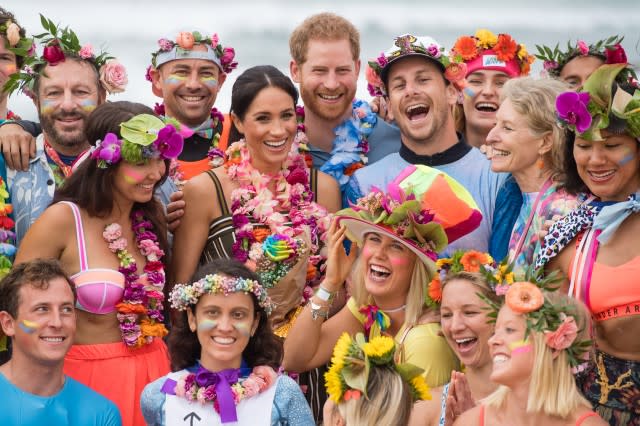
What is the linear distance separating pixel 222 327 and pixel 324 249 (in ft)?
4.26

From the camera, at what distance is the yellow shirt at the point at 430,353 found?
5660 millimetres

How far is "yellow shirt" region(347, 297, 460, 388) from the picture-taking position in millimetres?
5660

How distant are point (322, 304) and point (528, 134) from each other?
4.93 ft

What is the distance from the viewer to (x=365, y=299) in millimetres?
6145

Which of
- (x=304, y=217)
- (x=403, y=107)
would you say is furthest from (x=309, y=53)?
(x=304, y=217)

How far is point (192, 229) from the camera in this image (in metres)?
6.63

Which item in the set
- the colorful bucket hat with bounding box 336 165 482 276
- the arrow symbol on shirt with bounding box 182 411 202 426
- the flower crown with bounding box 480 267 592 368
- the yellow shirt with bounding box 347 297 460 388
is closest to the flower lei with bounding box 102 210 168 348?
the arrow symbol on shirt with bounding box 182 411 202 426

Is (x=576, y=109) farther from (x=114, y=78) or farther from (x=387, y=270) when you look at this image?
(x=114, y=78)

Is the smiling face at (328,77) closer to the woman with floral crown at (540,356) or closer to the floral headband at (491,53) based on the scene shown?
the floral headband at (491,53)

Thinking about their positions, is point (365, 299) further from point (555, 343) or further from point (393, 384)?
point (555, 343)

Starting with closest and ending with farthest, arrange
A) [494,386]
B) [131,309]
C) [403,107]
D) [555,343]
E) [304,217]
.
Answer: [555,343]
[494,386]
[131,309]
[304,217]
[403,107]

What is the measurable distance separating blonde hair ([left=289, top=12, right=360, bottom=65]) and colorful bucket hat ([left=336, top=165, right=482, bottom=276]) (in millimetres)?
1791

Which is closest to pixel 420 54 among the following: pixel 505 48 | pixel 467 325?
pixel 505 48

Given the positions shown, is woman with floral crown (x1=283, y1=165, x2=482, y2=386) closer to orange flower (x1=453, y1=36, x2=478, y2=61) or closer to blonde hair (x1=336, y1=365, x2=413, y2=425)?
blonde hair (x1=336, y1=365, x2=413, y2=425)
